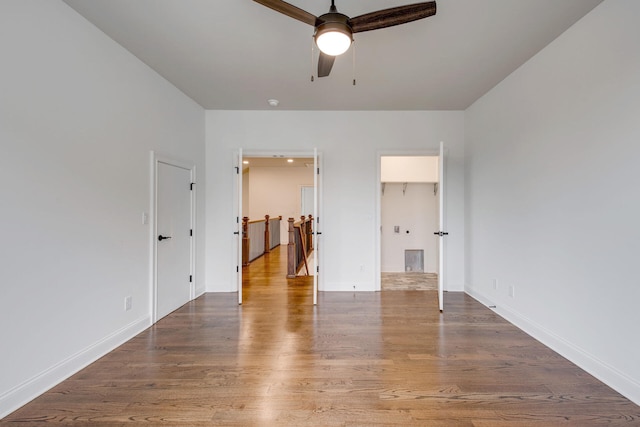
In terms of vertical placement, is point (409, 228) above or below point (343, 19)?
below

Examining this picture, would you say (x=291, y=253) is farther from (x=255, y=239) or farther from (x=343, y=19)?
(x=343, y=19)

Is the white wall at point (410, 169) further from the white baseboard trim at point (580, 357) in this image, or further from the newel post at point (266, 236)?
the newel post at point (266, 236)

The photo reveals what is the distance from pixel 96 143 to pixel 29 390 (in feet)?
6.01

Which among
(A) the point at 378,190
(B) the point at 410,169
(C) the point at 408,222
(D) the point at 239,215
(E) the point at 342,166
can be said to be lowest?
(C) the point at 408,222

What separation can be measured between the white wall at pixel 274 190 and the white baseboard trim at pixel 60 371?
747cm

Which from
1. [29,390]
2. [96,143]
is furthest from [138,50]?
[29,390]

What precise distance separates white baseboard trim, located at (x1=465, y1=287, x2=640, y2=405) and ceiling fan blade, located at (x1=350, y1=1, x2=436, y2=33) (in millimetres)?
2734

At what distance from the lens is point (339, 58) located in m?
2.84

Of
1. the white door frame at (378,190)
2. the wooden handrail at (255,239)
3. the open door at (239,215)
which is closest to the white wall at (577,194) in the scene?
the white door frame at (378,190)

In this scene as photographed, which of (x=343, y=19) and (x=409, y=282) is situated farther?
(x=409, y=282)

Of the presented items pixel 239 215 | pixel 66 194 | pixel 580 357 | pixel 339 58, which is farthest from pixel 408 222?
pixel 66 194

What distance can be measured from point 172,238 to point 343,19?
9.89ft

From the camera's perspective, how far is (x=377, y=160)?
4.36m

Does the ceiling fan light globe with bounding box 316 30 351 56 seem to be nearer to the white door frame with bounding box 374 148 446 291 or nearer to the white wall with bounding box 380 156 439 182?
the white door frame with bounding box 374 148 446 291
